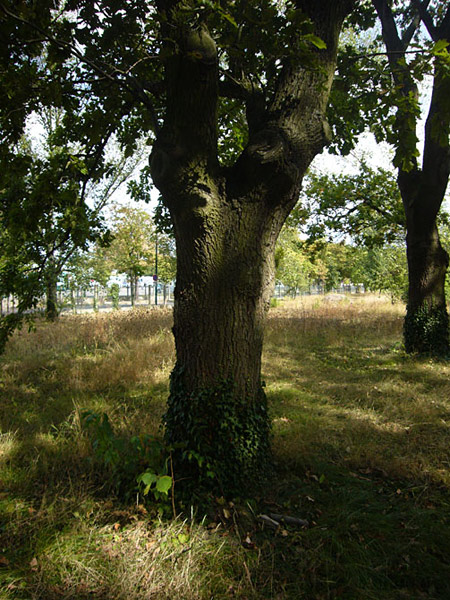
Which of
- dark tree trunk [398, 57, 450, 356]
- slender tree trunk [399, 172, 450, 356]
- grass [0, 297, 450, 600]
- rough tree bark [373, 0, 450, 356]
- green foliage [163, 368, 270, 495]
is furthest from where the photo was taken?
slender tree trunk [399, 172, 450, 356]

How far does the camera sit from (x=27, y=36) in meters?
3.02

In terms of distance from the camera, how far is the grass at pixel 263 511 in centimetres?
231

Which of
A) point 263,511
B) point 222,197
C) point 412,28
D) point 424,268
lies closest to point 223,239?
point 222,197

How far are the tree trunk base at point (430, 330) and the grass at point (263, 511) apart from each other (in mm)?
2240

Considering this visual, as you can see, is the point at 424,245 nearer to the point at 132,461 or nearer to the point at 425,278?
the point at 425,278

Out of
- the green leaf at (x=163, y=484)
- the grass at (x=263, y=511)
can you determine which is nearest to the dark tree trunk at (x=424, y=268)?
the grass at (x=263, y=511)

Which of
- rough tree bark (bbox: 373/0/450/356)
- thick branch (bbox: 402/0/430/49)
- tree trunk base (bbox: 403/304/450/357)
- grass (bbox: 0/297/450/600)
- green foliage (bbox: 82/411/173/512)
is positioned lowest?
grass (bbox: 0/297/450/600)

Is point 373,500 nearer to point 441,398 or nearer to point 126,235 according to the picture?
point 441,398

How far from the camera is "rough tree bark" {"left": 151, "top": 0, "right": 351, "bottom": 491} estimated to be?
9.78 ft

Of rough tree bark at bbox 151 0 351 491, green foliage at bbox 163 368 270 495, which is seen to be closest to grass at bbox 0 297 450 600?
green foliage at bbox 163 368 270 495

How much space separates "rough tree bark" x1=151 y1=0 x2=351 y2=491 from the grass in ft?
2.00

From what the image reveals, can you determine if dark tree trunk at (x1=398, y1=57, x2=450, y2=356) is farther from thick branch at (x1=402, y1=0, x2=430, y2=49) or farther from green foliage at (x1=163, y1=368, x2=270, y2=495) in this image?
green foliage at (x1=163, y1=368, x2=270, y2=495)

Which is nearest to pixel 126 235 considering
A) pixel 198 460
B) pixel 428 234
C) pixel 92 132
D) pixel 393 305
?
pixel 393 305

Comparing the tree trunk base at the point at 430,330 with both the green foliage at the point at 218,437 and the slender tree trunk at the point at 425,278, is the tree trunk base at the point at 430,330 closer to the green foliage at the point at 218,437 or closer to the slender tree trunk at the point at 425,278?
the slender tree trunk at the point at 425,278
